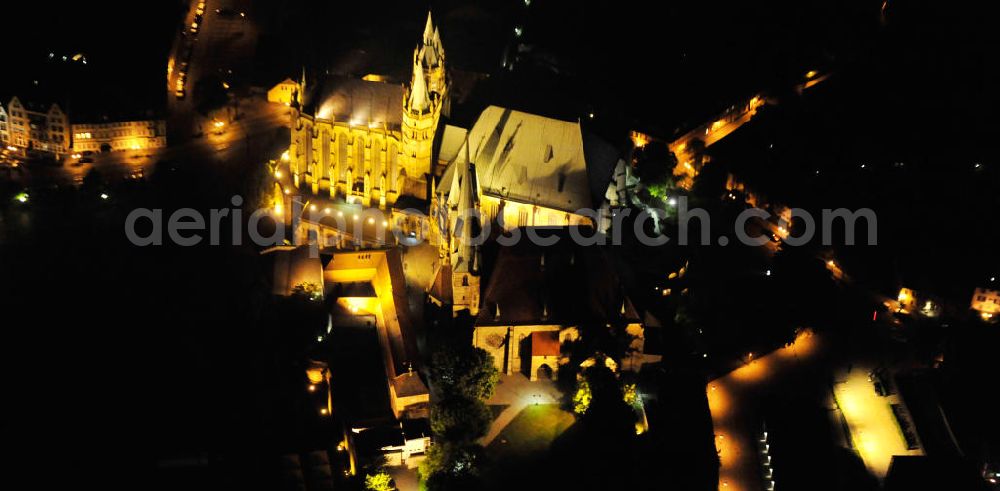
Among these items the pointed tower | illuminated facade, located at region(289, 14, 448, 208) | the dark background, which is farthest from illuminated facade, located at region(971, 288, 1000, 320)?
illuminated facade, located at region(289, 14, 448, 208)

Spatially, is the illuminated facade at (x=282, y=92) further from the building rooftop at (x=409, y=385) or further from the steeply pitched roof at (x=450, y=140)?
the building rooftop at (x=409, y=385)

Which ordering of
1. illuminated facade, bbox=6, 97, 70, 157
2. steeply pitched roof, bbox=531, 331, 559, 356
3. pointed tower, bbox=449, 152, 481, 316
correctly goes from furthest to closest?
illuminated facade, bbox=6, 97, 70, 157 → steeply pitched roof, bbox=531, 331, 559, 356 → pointed tower, bbox=449, 152, 481, 316

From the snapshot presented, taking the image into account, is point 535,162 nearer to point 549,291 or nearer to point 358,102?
point 549,291

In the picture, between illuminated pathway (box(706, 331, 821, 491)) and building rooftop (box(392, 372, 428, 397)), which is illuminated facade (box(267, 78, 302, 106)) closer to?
building rooftop (box(392, 372, 428, 397))

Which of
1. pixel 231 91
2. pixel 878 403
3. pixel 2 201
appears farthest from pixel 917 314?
pixel 2 201

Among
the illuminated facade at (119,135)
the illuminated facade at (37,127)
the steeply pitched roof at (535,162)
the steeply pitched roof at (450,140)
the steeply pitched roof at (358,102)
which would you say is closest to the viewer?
the steeply pitched roof at (535,162)

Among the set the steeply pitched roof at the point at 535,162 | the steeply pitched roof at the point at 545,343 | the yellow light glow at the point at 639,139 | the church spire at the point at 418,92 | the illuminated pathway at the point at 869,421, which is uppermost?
the church spire at the point at 418,92

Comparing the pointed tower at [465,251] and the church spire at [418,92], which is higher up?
the church spire at [418,92]

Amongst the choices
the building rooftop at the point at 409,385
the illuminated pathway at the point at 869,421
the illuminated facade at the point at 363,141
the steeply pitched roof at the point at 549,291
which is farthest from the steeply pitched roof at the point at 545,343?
the illuminated facade at the point at 363,141
